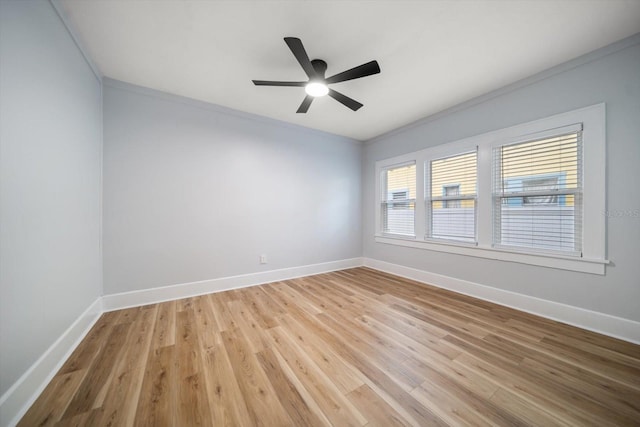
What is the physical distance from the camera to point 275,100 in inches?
114

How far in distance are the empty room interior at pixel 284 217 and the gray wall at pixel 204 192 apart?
0.09 feet

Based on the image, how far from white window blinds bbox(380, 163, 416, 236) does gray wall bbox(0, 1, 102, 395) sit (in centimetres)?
414

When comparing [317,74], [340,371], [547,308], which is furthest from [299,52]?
[547,308]

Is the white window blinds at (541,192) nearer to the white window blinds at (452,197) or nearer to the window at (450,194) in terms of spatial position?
the white window blinds at (452,197)

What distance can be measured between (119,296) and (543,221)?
4.93m

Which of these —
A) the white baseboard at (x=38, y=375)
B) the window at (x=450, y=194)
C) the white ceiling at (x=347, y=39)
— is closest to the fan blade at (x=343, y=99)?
the white ceiling at (x=347, y=39)

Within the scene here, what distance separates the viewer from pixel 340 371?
4.92 feet

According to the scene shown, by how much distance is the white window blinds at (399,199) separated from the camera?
12.2 feet

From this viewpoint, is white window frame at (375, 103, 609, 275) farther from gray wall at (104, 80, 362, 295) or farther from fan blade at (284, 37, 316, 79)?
Answer: fan blade at (284, 37, 316, 79)

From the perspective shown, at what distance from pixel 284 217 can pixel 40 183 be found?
101 inches

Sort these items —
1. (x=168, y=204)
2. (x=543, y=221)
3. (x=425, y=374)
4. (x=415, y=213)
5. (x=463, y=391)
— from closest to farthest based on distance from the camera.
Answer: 1. (x=463, y=391)
2. (x=425, y=374)
3. (x=543, y=221)
4. (x=168, y=204)
5. (x=415, y=213)

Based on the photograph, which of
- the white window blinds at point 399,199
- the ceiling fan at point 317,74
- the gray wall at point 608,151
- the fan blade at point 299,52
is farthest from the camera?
the white window blinds at point 399,199

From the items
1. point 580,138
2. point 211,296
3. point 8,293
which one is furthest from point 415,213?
point 8,293

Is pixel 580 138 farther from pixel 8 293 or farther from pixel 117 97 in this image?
pixel 117 97
